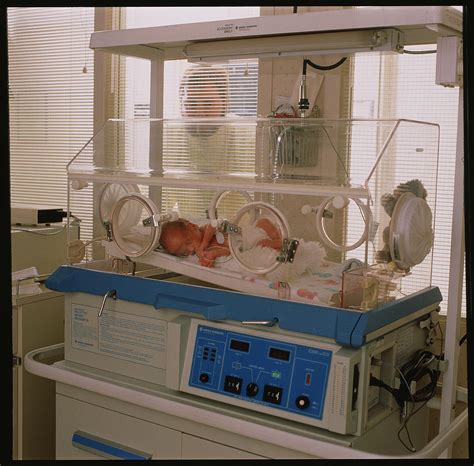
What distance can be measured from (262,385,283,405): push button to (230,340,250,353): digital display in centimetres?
11

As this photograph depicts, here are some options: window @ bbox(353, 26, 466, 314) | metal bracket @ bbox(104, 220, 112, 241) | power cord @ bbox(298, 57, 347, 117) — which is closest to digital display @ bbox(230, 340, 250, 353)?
metal bracket @ bbox(104, 220, 112, 241)

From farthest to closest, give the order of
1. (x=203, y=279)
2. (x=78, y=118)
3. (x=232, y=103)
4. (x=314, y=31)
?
(x=78, y=118) < (x=232, y=103) < (x=203, y=279) < (x=314, y=31)

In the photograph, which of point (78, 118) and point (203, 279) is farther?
point (78, 118)

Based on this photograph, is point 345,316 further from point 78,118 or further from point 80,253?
point 78,118

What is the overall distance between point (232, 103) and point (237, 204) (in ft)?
4.00

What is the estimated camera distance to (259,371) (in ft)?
5.91

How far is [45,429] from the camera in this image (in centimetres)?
258

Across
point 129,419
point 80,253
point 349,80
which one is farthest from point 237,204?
point 349,80

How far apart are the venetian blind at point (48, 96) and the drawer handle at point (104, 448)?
2004 mm

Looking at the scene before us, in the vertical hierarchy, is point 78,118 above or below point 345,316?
above

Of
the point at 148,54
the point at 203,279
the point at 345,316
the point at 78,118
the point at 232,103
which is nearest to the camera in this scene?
the point at 345,316

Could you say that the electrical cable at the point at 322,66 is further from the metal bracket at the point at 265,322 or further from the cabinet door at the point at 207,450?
the cabinet door at the point at 207,450

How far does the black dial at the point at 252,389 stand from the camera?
1.80 m

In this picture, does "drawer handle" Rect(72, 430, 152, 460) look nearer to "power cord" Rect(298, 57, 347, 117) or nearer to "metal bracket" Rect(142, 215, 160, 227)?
"metal bracket" Rect(142, 215, 160, 227)
